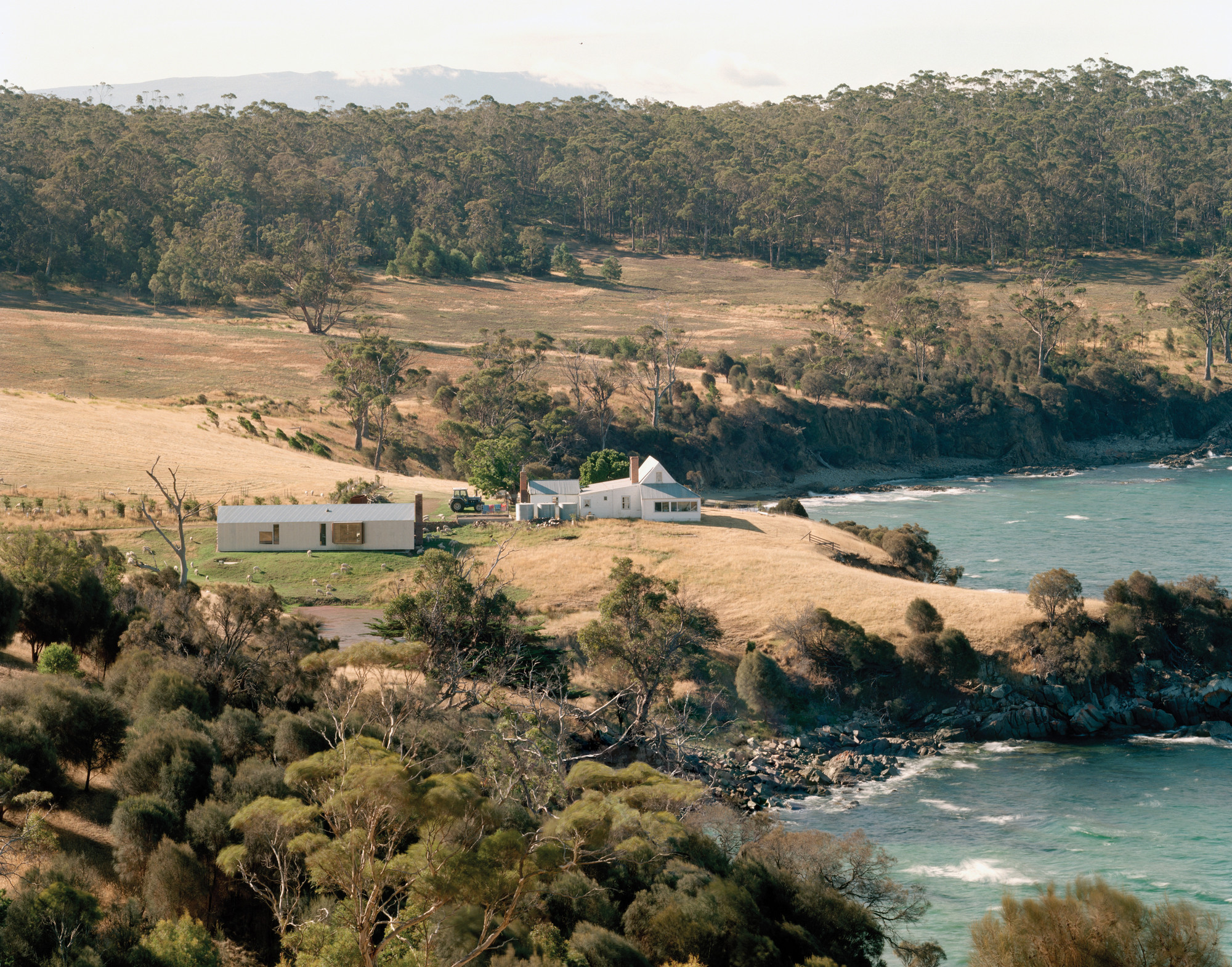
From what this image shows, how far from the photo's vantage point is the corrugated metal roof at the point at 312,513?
165 ft

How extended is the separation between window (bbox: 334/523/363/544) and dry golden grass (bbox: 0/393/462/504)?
5.37 metres

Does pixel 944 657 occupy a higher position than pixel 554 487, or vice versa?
pixel 554 487

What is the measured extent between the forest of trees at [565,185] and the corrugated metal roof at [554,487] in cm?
5876

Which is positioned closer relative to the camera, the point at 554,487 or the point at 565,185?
the point at 554,487

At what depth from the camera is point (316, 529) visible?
50.6 metres

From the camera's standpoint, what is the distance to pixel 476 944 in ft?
52.0

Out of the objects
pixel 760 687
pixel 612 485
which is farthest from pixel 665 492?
pixel 760 687

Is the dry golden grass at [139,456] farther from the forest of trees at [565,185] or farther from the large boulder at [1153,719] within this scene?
the forest of trees at [565,185]

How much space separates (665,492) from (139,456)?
1114 inches

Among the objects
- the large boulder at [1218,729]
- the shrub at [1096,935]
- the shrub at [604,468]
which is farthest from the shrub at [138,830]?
the shrub at [604,468]

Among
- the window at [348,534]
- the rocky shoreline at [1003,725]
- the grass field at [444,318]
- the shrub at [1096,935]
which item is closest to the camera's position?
the shrub at [1096,935]

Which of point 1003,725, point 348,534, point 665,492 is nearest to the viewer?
point 1003,725

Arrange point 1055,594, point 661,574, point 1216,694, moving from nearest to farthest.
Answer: point 1216,694
point 1055,594
point 661,574

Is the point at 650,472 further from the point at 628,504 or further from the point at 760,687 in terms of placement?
the point at 760,687
